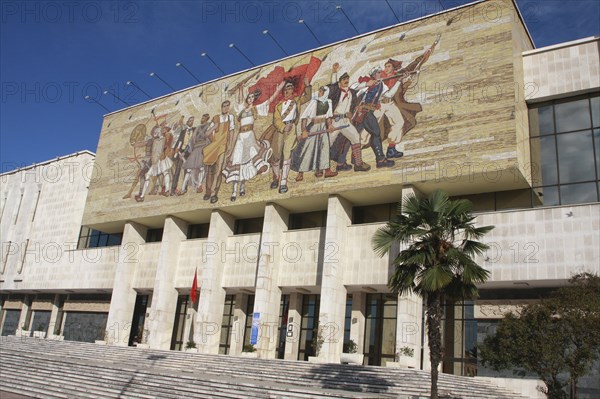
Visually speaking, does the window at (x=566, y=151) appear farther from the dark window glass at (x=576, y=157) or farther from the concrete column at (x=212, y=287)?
the concrete column at (x=212, y=287)

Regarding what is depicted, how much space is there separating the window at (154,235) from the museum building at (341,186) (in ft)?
0.71

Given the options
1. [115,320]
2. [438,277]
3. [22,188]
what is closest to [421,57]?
[438,277]

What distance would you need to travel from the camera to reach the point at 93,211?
152ft

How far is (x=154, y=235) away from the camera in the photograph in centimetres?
4606

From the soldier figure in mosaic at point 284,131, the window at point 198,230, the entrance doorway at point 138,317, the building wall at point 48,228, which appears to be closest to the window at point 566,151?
the soldier figure in mosaic at point 284,131

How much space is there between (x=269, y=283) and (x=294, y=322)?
375 centimetres

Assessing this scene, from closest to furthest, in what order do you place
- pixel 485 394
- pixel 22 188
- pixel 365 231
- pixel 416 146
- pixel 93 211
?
pixel 485 394
pixel 416 146
pixel 365 231
pixel 93 211
pixel 22 188

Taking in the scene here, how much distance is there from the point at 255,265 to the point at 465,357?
14764 mm

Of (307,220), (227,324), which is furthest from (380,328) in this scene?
(227,324)

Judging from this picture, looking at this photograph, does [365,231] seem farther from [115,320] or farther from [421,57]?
[115,320]

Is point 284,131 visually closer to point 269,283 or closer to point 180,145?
point 269,283

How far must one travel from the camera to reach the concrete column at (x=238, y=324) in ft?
122

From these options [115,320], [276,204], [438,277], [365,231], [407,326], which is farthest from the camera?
[115,320]

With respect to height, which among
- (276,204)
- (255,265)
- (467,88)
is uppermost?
(467,88)
